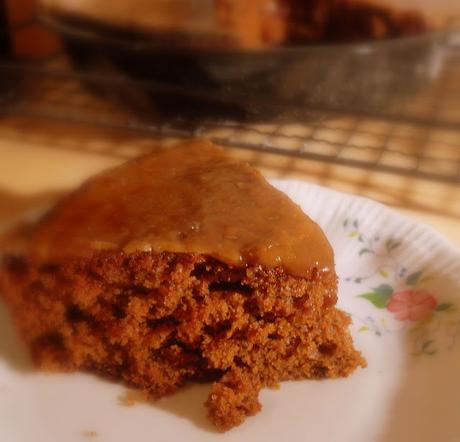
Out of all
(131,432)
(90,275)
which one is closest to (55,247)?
(90,275)

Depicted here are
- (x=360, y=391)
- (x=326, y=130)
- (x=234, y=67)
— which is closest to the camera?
(x=360, y=391)

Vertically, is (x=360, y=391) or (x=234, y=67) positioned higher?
(x=234, y=67)

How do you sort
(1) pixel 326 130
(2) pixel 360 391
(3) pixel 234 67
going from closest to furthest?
(2) pixel 360 391, (3) pixel 234 67, (1) pixel 326 130

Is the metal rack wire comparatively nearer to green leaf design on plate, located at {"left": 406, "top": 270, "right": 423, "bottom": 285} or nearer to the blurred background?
the blurred background

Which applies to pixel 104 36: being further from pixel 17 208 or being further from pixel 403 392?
pixel 403 392

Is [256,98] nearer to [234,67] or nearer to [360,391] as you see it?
[234,67]

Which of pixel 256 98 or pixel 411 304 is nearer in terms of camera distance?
pixel 411 304

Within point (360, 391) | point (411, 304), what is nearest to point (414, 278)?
point (411, 304)
